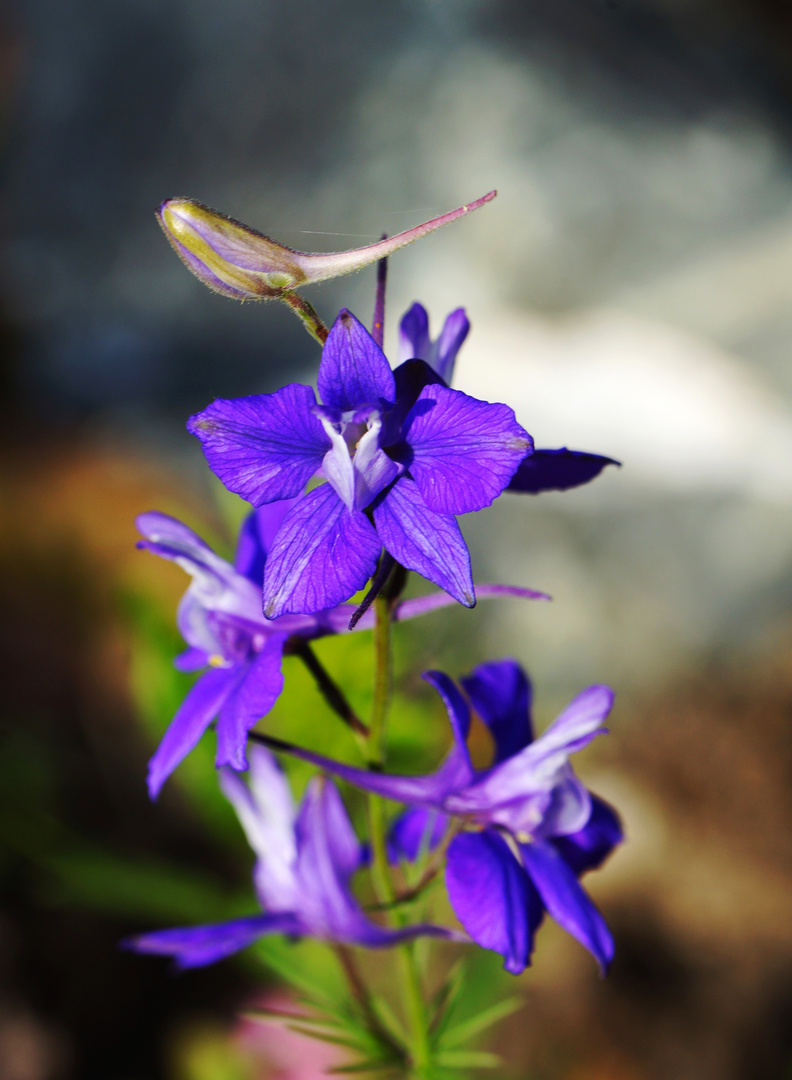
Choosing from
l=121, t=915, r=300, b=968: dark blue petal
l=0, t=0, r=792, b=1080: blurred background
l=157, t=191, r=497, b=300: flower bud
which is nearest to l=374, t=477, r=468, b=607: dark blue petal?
l=157, t=191, r=497, b=300: flower bud

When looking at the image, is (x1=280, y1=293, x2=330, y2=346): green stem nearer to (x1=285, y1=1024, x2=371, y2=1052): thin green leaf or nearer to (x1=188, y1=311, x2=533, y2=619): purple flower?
(x1=188, y1=311, x2=533, y2=619): purple flower

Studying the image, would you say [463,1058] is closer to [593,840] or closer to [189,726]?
[593,840]

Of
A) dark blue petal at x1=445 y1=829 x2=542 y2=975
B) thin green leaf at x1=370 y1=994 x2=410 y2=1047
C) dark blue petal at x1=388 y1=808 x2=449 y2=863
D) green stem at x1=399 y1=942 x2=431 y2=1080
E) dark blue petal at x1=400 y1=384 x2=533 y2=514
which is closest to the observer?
dark blue petal at x1=400 y1=384 x2=533 y2=514

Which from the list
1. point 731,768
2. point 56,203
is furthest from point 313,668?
point 56,203

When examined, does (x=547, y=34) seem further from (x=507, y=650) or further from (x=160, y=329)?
(x=507, y=650)

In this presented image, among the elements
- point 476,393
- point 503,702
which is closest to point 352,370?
point 503,702

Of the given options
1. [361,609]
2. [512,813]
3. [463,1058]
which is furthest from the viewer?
[463,1058]

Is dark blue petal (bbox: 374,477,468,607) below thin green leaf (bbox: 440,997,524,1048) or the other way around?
the other way around

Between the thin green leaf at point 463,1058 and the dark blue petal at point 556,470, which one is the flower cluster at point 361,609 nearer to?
the dark blue petal at point 556,470
